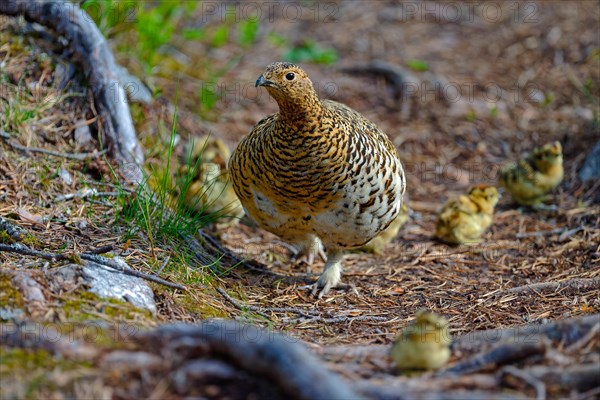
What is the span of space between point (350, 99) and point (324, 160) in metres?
4.27

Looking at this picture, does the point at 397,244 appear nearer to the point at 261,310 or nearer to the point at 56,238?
the point at 261,310

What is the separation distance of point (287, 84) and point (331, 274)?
5.17 ft

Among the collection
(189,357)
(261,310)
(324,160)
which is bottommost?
(261,310)

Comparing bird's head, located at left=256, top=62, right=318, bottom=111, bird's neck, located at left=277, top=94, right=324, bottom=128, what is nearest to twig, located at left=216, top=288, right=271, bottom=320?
bird's neck, located at left=277, top=94, right=324, bottom=128

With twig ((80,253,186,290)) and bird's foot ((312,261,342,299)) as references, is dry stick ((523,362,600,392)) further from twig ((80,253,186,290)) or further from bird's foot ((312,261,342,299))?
bird's foot ((312,261,342,299))

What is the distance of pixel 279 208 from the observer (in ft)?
15.8

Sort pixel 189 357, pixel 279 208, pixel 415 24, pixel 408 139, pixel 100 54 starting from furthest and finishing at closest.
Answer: pixel 415 24
pixel 408 139
pixel 100 54
pixel 279 208
pixel 189 357

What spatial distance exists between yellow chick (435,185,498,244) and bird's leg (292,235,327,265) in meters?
1.09

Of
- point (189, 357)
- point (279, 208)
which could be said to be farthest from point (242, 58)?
point (189, 357)

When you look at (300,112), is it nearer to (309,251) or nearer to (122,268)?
(122,268)

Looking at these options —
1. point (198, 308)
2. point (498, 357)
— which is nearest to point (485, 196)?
point (198, 308)

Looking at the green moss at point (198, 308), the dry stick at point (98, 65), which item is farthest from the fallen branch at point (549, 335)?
the dry stick at point (98, 65)

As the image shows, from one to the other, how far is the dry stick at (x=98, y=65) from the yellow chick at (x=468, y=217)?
8.72ft

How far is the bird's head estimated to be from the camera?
4418 mm
